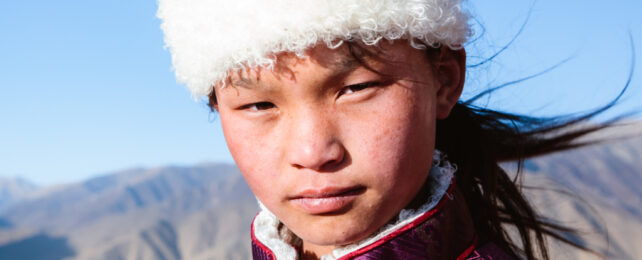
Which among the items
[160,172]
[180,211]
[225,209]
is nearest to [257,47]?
[225,209]

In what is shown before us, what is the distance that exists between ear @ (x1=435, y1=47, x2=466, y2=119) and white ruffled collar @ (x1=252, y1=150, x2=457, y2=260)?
17cm

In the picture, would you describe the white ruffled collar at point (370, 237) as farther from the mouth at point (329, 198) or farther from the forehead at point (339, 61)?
the forehead at point (339, 61)

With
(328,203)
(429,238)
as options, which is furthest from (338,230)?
(429,238)

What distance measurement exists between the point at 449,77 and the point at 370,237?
1.52 ft

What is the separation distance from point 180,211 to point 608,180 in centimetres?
6442

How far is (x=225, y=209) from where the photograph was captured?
81.6 metres

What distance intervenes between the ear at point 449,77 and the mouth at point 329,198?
1.13ft

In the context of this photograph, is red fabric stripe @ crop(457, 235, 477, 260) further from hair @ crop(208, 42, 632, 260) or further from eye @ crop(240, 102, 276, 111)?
eye @ crop(240, 102, 276, 111)

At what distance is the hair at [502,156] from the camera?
1844mm

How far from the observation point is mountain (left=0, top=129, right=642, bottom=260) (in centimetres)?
6328

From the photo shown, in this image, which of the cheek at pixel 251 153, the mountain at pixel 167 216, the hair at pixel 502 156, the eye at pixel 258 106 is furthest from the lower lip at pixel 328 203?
the mountain at pixel 167 216

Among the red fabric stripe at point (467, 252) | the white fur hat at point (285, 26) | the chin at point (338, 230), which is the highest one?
the white fur hat at point (285, 26)

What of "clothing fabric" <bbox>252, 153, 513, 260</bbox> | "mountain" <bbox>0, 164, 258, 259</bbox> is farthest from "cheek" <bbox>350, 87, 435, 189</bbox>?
"mountain" <bbox>0, 164, 258, 259</bbox>

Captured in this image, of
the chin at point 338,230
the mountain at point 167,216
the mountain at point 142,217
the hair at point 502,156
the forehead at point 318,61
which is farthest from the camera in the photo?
the mountain at point 142,217
